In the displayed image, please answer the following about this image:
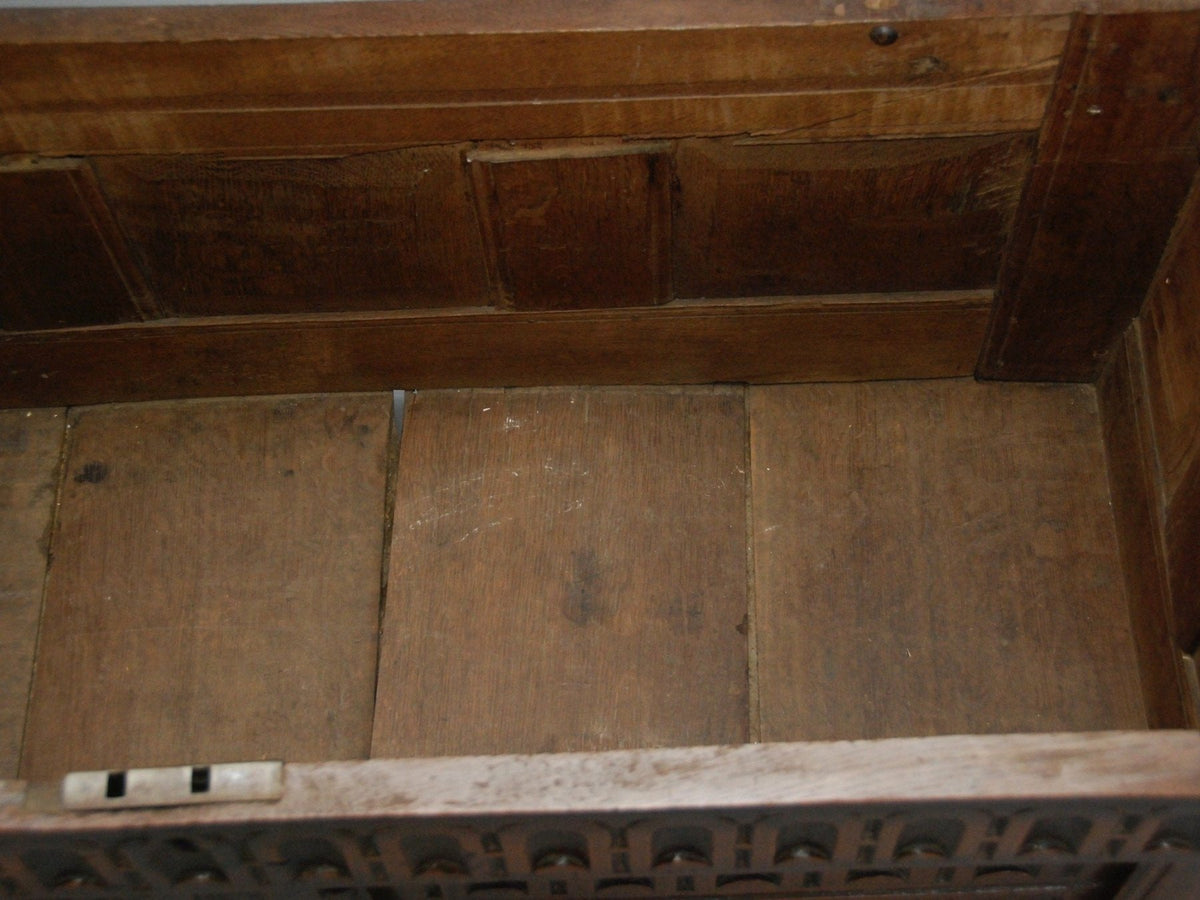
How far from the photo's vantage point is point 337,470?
85.7 inches

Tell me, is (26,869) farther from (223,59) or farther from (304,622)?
(223,59)

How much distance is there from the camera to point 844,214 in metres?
2.01

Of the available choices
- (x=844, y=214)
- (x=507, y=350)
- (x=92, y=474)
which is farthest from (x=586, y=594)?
(x=92, y=474)

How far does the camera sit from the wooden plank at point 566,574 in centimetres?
202

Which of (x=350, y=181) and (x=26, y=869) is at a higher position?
(x=350, y=181)

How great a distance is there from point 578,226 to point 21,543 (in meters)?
0.83

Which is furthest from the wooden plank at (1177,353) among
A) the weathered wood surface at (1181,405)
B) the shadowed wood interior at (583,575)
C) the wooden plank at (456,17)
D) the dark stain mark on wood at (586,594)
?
the dark stain mark on wood at (586,594)

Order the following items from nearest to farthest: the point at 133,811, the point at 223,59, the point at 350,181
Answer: the point at 133,811, the point at 223,59, the point at 350,181

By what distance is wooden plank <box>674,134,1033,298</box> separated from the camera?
1.94m

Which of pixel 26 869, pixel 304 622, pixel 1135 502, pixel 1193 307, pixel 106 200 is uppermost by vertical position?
pixel 106 200

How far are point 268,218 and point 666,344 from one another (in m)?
0.53

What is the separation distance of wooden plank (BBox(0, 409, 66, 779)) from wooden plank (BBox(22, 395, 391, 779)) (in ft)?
0.06

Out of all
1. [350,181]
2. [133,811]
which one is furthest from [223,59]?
[133,811]

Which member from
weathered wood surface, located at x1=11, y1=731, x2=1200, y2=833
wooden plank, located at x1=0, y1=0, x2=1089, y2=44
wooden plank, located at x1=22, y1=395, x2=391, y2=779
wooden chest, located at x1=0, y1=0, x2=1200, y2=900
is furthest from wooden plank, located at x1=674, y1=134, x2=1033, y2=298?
weathered wood surface, located at x1=11, y1=731, x2=1200, y2=833
